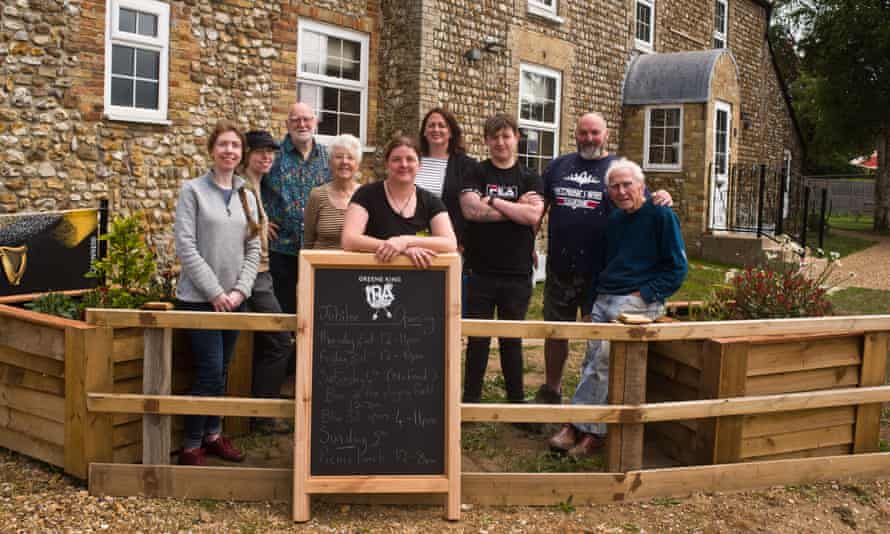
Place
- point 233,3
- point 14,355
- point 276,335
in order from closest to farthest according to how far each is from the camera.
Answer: point 14,355 < point 276,335 < point 233,3

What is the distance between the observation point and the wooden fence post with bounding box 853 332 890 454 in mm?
4578

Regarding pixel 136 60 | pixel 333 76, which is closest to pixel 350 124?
pixel 333 76

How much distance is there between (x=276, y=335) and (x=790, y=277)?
314 centimetres

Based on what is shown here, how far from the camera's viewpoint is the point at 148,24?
8992 mm

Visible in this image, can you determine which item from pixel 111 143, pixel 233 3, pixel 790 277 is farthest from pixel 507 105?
pixel 790 277

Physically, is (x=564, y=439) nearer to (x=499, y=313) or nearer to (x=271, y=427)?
(x=499, y=313)

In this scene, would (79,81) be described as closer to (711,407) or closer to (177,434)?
(177,434)

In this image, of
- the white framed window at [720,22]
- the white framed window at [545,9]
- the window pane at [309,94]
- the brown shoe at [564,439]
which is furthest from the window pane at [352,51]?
the white framed window at [720,22]

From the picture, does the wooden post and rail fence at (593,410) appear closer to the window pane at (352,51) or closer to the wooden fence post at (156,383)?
the wooden fence post at (156,383)

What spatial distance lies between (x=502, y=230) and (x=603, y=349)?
93cm

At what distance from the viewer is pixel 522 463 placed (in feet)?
15.3

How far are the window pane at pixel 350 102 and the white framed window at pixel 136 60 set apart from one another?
2.79 metres

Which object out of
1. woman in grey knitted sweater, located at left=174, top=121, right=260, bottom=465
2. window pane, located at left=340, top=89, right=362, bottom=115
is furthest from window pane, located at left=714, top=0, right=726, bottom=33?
woman in grey knitted sweater, located at left=174, top=121, right=260, bottom=465

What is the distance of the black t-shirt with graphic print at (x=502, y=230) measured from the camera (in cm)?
495
